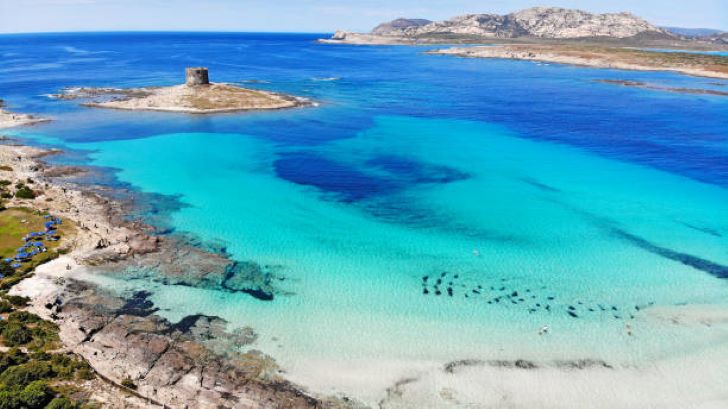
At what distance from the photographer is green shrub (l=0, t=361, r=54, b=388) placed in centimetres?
2362

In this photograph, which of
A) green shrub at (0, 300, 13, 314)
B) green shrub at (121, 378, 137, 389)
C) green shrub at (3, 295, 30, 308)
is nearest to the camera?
green shrub at (121, 378, 137, 389)

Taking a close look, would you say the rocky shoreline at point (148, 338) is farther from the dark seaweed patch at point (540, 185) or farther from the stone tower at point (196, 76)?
the stone tower at point (196, 76)

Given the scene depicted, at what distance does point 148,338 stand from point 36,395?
7.54 m

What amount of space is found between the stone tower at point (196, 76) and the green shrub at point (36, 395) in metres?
97.2

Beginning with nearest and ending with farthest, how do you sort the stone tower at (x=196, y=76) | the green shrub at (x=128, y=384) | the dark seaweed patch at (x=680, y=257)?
the green shrub at (x=128, y=384)
the dark seaweed patch at (x=680, y=257)
the stone tower at (x=196, y=76)

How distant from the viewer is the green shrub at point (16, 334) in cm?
2745

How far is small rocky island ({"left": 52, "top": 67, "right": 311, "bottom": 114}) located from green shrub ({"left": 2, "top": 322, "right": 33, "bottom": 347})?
77.3 metres

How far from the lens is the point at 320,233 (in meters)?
46.0

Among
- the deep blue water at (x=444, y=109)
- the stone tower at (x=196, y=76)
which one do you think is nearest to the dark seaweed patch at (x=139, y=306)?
the deep blue water at (x=444, y=109)

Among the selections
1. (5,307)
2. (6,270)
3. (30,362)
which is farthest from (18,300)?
(30,362)

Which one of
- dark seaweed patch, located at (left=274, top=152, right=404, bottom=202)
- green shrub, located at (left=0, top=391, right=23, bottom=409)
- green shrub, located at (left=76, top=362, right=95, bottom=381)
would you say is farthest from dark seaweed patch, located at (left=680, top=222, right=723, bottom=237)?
green shrub, located at (left=0, top=391, right=23, bottom=409)

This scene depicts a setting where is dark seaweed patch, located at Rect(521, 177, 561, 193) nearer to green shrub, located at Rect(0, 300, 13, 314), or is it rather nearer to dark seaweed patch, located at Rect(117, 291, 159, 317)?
dark seaweed patch, located at Rect(117, 291, 159, 317)

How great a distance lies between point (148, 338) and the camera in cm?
2970

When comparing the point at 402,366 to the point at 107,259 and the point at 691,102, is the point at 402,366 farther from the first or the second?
the point at 691,102
